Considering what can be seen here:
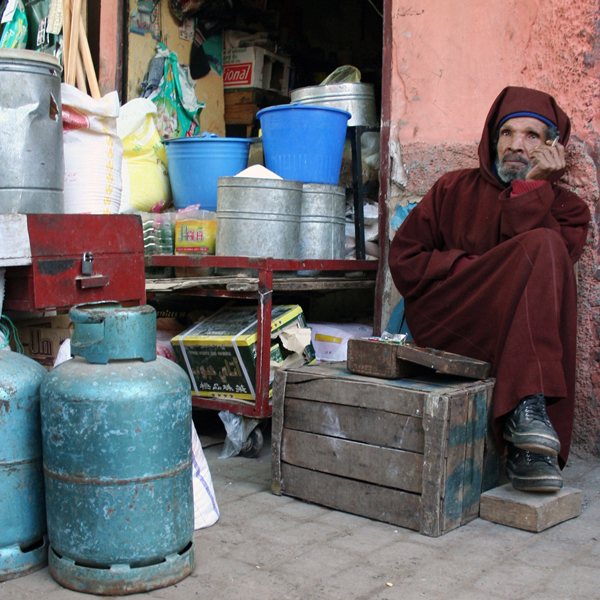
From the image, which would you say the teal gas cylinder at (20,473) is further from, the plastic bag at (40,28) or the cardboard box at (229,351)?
the plastic bag at (40,28)

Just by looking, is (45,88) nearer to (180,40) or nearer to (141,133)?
(141,133)

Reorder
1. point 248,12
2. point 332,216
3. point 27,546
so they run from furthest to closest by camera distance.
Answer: point 248,12
point 332,216
point 27,546

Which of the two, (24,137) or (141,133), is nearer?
(24,137)

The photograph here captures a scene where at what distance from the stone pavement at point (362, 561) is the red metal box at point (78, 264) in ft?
3.01

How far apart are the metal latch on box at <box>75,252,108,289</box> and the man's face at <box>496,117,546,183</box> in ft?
6.02

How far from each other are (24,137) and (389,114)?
2125 mm

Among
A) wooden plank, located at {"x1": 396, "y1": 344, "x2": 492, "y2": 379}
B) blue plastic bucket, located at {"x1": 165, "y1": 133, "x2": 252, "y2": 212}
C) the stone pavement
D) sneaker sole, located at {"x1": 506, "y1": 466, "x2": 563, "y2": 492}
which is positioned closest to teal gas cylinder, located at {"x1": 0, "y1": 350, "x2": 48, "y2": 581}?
the stone pavement

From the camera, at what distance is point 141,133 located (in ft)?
14.9

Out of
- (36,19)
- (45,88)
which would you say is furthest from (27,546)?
(36,19)

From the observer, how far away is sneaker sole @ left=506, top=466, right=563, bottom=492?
2611 millimetres

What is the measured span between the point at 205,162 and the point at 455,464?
2.36 metres

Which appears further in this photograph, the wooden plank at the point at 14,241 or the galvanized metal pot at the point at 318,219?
the galvanized metal pot at the point at 318,219

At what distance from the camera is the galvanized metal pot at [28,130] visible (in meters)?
2.48

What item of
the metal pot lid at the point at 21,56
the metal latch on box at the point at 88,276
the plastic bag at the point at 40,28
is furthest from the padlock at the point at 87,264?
the plastic bag at the point at 40,28
